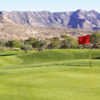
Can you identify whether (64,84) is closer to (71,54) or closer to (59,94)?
(59,94)

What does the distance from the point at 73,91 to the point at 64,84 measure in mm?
1984

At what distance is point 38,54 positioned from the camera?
49469mm

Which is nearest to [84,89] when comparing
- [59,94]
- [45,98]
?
[59,94]

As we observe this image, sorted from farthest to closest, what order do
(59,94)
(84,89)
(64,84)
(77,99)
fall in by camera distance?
(64,84) → (84,89) → (59,94) → (77,99)

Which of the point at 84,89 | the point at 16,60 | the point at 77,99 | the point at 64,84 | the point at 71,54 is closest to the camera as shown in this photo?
the point at 77,99

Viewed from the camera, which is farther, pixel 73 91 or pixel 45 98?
pixel 73 91

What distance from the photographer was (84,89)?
12.5m

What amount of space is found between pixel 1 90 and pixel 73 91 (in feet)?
10.9

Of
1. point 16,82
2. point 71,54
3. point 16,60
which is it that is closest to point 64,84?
point 16,82

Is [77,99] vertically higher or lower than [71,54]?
higher

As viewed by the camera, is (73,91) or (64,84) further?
(64,84)

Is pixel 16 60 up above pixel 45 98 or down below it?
below

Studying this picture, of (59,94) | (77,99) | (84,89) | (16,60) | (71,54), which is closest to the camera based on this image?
(77,99)

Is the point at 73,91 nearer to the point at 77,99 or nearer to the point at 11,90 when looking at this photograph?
the point at 77,99
